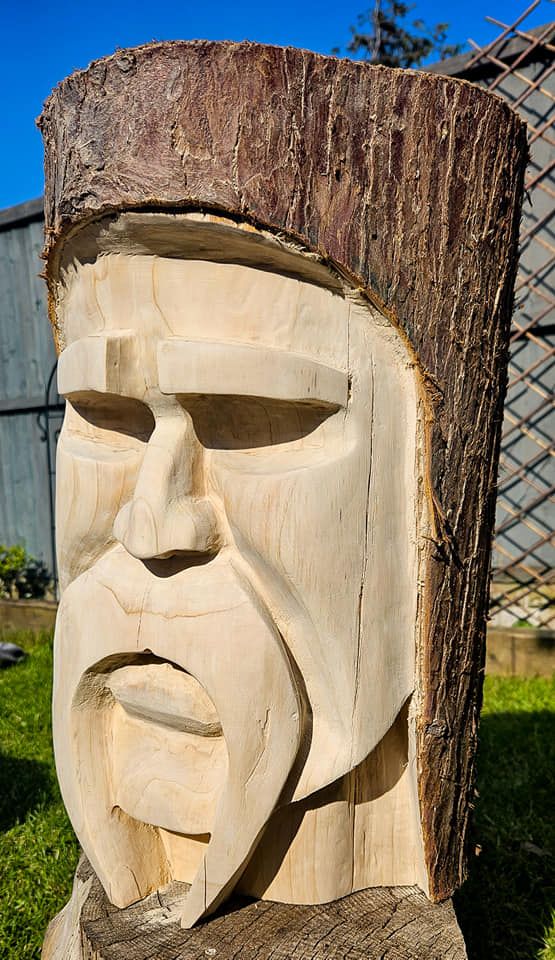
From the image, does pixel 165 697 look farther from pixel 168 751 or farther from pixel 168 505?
pixel 168 505

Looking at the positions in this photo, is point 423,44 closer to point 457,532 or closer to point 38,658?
point 38,658

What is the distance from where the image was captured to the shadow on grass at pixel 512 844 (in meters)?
1.80

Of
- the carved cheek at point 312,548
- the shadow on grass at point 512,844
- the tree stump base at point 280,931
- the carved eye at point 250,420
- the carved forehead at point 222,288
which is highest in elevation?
the carved forehead at point 222,288

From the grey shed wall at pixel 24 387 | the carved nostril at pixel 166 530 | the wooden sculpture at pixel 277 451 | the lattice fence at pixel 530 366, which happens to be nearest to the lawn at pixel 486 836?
the wooden sculpture at pixel 277 451

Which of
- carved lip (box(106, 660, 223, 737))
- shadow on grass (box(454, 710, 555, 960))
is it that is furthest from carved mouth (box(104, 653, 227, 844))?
shadow on grass (box(454, 710, 555, 960))

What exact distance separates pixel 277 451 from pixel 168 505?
19 cm

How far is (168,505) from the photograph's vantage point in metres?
1.15

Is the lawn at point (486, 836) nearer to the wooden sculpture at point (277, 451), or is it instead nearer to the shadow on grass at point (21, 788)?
the shadow on grass at point (21, 788)

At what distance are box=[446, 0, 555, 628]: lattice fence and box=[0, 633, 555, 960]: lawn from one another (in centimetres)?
94

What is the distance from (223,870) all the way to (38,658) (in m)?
3.19

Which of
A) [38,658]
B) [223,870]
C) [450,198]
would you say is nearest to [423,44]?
[38,658]

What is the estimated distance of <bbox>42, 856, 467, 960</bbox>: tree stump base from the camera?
3.79 ft

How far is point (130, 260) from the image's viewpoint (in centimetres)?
116

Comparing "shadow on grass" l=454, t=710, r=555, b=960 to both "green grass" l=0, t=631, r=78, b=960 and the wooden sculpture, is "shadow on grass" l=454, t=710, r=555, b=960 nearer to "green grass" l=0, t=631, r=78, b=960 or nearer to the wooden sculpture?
the wooden sculpture
